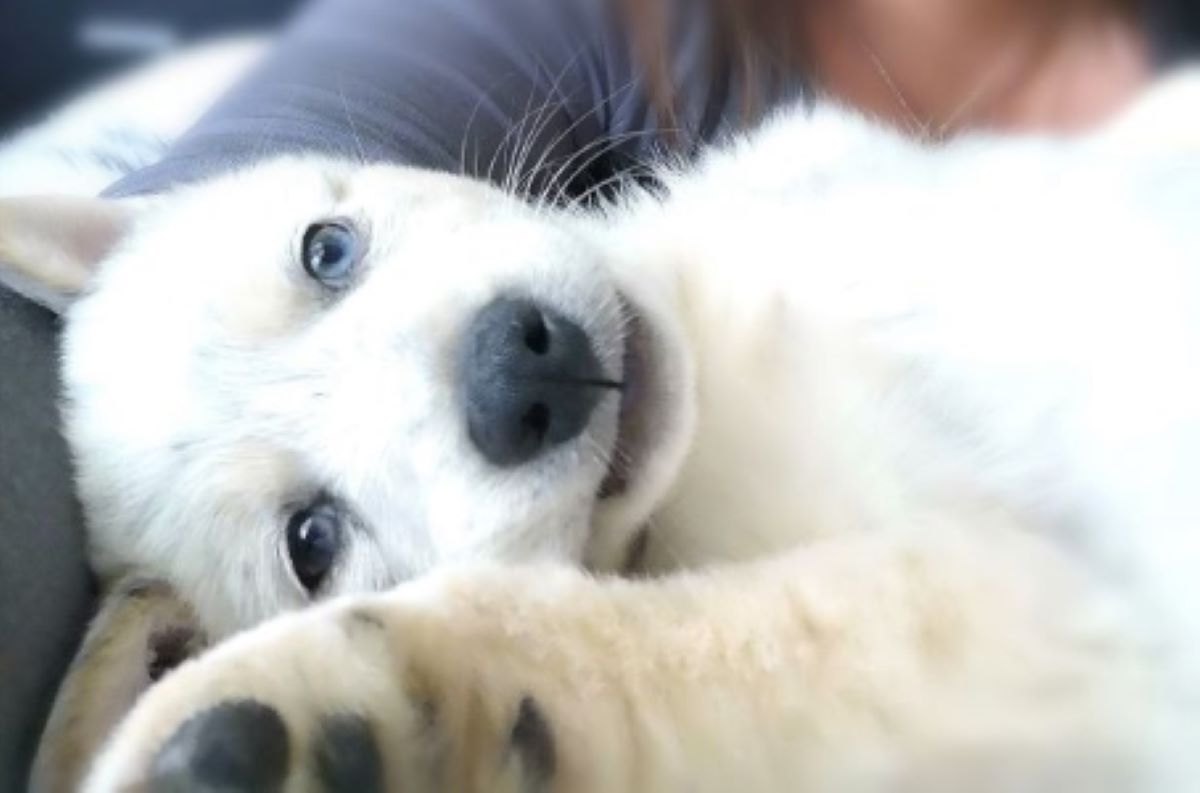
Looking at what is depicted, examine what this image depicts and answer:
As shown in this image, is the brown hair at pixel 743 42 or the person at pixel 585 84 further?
the brown hair at pixel 743 42

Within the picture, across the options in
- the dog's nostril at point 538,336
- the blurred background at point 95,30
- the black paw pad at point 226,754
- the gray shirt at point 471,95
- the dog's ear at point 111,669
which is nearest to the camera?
the black paw pad at point 226,754

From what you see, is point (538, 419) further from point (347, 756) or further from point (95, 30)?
point (95, 30)

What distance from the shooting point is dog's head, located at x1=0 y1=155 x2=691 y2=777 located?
90 centimetres

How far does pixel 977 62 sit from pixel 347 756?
865mm

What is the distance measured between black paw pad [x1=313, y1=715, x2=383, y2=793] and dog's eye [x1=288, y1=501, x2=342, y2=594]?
0.39 metres

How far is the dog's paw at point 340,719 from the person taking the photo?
578 mm

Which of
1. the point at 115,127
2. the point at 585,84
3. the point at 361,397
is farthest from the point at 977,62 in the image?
the point at 115,127

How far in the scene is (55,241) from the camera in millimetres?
1157

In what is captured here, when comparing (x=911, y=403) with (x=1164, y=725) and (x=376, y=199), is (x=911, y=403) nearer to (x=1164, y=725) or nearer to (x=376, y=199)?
(x=1164, y=725)

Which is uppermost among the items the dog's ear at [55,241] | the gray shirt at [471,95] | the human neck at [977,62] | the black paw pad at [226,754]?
the human neck at [977,62]

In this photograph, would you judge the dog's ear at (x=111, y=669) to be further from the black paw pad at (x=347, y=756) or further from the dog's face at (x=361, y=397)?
the black paw pad at (x=347, y=756)

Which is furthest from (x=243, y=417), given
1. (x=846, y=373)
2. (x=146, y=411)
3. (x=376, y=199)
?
(x=846, y=373)

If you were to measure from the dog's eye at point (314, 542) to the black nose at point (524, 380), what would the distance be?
16cm

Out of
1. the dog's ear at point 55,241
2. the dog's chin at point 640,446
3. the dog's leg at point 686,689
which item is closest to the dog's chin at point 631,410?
the dog's chin at point 640,446
